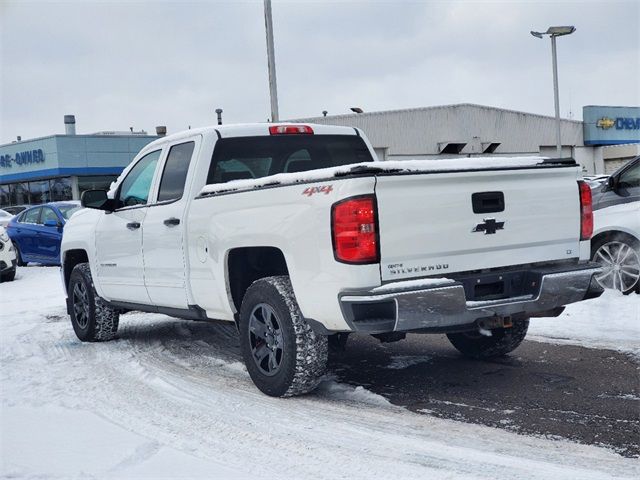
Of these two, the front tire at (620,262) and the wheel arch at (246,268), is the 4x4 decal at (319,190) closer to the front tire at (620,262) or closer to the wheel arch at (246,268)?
the wheel arch at (246,268)

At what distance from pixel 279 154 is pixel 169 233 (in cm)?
117

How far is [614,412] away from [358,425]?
1.56 metres

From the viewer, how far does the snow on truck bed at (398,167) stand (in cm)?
438

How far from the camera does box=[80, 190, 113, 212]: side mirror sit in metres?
7.05

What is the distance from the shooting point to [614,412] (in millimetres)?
4570

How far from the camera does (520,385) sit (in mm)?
5324

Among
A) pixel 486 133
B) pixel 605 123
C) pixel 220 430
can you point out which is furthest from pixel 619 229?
pixel 605 123

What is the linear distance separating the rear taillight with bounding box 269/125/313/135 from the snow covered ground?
2.02m

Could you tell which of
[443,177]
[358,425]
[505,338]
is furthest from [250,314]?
[505,338]

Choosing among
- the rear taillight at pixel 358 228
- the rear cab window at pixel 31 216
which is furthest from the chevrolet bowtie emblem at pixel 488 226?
the rear cab window at pixel 31 216

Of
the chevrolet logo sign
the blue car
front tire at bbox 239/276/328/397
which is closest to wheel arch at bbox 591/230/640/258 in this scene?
front tire at bbox 239/276/328/397

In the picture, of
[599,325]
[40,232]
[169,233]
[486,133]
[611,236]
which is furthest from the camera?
[486,133]

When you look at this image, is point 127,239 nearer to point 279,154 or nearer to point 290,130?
point 279,154

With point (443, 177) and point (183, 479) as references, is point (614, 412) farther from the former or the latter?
point (183, 479)
